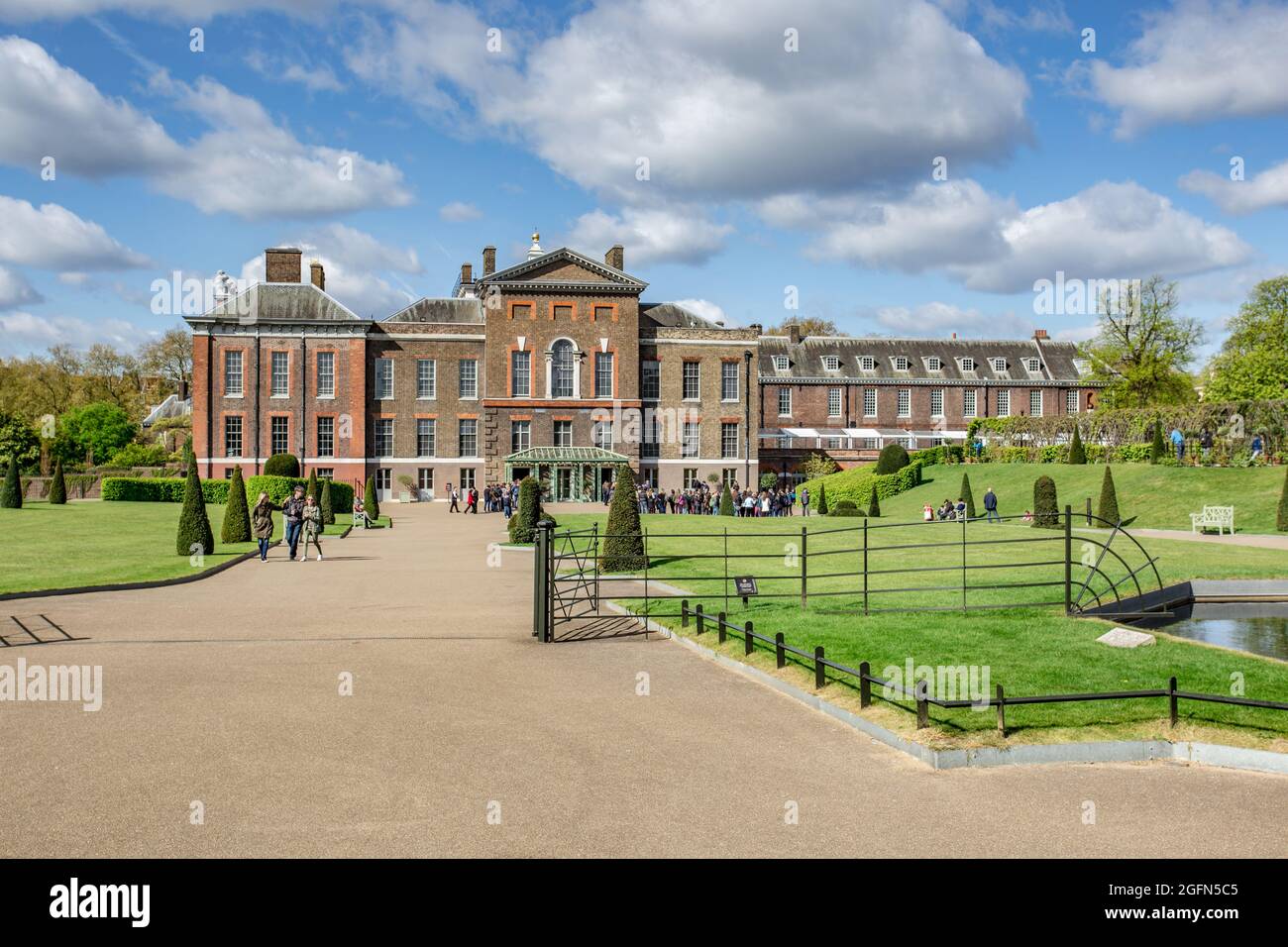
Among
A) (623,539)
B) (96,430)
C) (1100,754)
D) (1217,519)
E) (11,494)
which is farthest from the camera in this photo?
(96,430)

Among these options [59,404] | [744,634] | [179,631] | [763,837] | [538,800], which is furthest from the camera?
[59,404]

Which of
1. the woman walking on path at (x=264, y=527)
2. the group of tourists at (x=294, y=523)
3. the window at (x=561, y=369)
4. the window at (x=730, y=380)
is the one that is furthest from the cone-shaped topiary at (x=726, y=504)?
the woman walking on path at (x=264, y=527)

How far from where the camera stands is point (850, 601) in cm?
1574

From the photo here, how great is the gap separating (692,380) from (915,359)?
24.2 metres

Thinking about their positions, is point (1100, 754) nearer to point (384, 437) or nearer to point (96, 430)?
point (384, 437)

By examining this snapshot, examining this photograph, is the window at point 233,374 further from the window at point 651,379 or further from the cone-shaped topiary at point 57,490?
the window at point 651,379

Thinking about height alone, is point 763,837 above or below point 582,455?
below

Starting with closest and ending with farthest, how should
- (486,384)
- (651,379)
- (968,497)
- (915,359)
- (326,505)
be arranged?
1. (326,505)
2. (968,497)
3. (486,384)
4. (651,379)
5. (915,359)

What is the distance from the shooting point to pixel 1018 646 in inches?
459

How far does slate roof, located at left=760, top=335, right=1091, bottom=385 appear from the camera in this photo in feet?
250

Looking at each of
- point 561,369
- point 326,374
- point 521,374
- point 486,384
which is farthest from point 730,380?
point 326,374

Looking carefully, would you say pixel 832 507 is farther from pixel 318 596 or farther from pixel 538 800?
pixel 538 800

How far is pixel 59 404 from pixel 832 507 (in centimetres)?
6469
